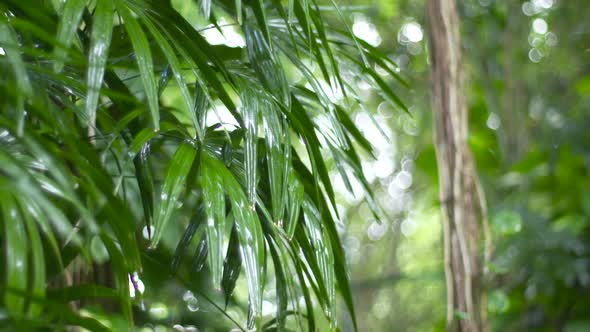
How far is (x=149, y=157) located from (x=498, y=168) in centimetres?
208

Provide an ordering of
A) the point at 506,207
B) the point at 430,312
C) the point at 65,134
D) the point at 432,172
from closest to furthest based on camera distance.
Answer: the point at 65,134, the point at 506,207, the point at 432,172, the point at 430,312

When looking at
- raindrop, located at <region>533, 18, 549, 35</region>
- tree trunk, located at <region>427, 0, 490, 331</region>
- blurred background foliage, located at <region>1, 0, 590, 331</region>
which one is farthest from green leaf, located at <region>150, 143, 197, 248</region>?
raindrop, located at <region>533, 18, 549, 35</region>

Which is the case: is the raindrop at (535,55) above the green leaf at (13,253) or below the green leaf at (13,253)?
above

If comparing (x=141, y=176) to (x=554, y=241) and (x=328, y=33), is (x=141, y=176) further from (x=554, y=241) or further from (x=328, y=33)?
(x=554, y=241)

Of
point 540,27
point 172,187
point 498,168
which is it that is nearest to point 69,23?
point 172,187

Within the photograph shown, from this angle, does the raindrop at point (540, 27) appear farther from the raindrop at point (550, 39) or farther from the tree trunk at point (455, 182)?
the tree trunk at point (455, 182)

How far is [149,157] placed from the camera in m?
0.64

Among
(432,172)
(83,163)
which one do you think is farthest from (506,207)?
(83,163)

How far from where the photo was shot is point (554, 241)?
179 centimetres

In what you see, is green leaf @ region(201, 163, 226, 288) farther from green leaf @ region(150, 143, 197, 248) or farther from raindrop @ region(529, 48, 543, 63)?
raindrop @ region(529, 48, 543, 63)

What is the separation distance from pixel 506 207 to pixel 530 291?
251 millimetres

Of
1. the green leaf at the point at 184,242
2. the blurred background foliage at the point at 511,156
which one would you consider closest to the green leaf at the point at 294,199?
the green leaf at the point at 184,242

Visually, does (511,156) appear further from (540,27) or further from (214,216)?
(214,216)

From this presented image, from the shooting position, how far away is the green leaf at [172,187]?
490mm
